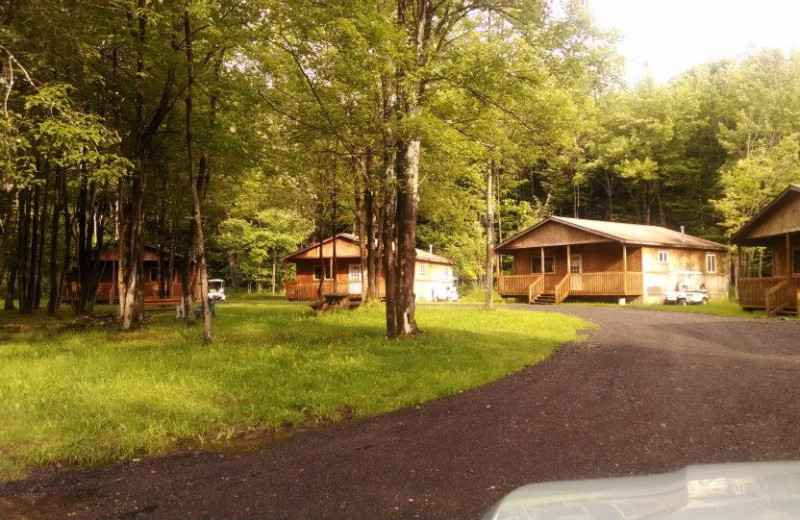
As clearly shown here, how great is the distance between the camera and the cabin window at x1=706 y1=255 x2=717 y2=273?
35.1 meters

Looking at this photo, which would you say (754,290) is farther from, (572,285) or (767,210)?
(572,285)

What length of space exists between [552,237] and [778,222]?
12.9 meters

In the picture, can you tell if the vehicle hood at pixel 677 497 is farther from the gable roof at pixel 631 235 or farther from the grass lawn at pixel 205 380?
the gable roof at pixel 631 235

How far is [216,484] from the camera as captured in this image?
188 inches

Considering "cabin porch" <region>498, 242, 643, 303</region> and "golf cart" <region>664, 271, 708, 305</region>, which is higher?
"cabin porch" <region>498, 242, 643, 303</region>

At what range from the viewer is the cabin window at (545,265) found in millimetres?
35000

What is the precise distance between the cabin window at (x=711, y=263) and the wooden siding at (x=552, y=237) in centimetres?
911

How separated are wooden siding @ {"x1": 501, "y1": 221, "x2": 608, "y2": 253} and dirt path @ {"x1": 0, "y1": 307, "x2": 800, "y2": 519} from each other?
2361 cm

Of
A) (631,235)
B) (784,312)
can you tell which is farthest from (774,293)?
(631,235)

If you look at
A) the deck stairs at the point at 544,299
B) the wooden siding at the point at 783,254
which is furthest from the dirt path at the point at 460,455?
the deck stairs at the point at 544,299

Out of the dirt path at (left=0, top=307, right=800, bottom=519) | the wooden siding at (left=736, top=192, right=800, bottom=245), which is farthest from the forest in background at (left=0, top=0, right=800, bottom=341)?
the wooden siding at (left=736, top=192, right=800, bottom=245)

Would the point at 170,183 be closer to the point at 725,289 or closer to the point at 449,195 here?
the point at 449,195

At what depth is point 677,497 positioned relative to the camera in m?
1.88

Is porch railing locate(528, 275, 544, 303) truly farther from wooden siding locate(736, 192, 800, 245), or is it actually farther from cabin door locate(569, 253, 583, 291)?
wooden siding locate(736, 192, 800, 245)
